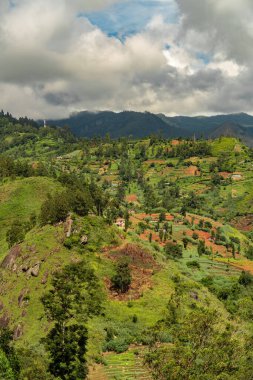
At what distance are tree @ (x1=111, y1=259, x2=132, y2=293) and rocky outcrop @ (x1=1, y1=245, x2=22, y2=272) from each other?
2031cm

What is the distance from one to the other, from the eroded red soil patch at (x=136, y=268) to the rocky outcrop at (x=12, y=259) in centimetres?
1772

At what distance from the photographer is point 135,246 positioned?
247 ft

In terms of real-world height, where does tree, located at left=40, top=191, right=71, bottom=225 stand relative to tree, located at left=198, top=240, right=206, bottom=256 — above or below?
above

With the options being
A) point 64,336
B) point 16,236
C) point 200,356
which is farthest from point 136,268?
point 200,356

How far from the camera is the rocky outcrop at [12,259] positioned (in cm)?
7575

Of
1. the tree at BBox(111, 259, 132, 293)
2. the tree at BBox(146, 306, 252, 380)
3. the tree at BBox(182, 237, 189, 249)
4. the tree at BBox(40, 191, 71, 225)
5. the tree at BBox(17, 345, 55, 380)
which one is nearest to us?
the tree at BBox(146, 306, 252, 380)

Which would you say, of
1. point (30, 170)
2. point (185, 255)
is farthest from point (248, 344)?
point (30, 170)

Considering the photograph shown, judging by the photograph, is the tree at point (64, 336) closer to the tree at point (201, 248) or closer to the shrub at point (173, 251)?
the shrub at point (173, 251)

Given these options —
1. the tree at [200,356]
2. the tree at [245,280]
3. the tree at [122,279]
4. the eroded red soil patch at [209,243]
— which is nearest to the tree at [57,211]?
the tree at [122,279]

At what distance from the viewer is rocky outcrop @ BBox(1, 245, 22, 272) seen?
7575 cm

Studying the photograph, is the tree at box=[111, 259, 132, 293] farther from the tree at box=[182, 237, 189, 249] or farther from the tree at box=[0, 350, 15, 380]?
the tree at box=[182, 237, 189, 249]

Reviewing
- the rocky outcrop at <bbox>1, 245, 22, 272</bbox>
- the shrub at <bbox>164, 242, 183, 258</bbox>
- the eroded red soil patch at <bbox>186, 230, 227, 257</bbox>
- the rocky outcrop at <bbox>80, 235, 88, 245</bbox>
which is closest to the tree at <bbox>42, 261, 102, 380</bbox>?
the rocky outcrop at <bbox>80, 235, 88, 245</bbox>

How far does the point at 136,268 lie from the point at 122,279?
695cm

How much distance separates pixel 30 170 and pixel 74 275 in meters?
128
